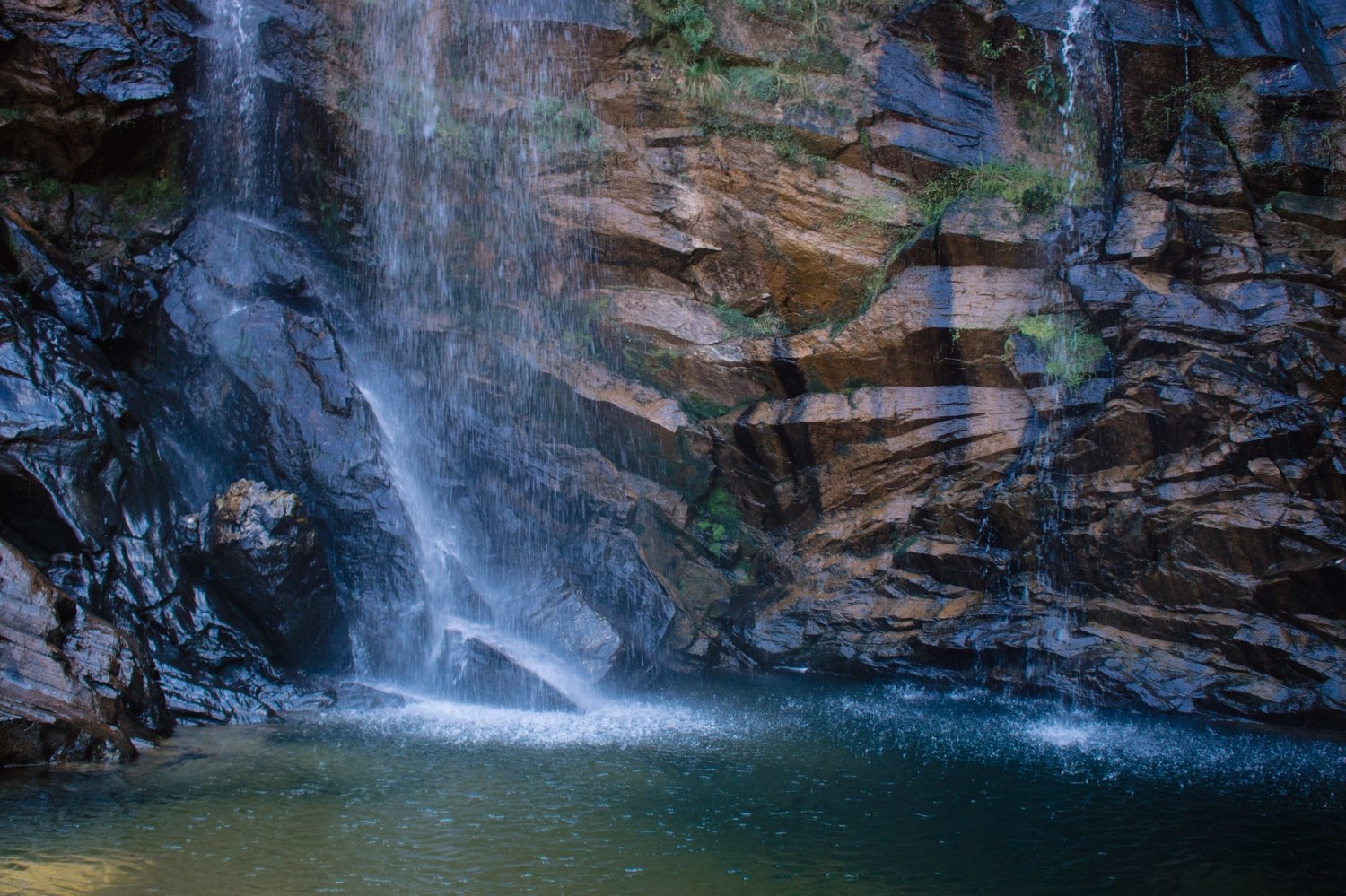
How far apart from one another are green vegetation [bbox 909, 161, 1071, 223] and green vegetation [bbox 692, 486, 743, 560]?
4759mm

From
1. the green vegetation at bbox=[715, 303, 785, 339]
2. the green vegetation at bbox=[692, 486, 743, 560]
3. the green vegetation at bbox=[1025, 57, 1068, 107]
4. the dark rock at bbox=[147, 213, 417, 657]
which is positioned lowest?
the green vegetation at bbox=[692, 486, 743, 560]

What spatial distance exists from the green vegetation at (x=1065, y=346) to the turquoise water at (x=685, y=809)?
4257mm

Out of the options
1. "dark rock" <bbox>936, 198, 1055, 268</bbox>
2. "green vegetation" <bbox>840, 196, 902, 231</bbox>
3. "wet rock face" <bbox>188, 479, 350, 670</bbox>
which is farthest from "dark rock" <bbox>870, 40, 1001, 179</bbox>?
"wet rock face" <bbox>188, 479, 350, 670</bbox>

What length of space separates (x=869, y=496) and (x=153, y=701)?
330 inches

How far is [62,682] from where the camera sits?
7230 mm

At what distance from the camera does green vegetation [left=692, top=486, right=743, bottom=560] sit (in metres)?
12.7

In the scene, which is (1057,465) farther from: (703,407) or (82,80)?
(82,80)

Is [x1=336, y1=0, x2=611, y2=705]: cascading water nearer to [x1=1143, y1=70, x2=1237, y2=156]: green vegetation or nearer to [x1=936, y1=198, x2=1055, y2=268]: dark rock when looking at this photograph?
[x1=936, y1=198, x2=1055, y2=268]: dark rock

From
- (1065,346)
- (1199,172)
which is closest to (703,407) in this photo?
(1065,346)

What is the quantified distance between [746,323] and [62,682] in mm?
8810

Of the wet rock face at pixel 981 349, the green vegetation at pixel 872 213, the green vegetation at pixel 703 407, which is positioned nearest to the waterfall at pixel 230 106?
the wet rock face at pixel 981 349

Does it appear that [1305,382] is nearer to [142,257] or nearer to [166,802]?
[166,802]

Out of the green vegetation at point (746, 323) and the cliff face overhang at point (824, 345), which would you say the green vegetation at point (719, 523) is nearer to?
the cliff face overhang at point (824, 345)

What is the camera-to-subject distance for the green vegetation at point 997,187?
481 inches
